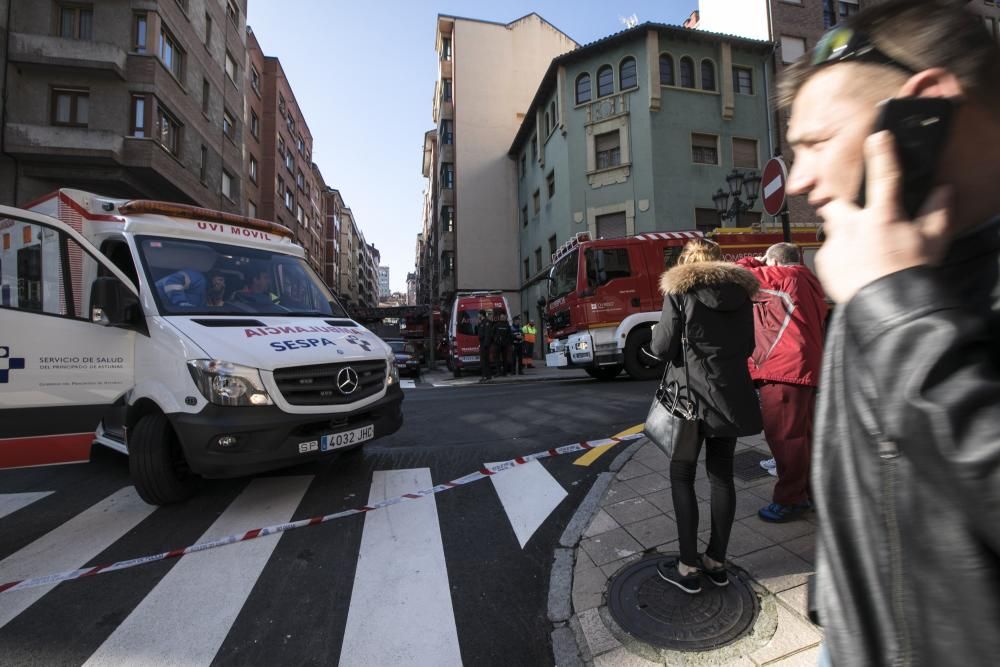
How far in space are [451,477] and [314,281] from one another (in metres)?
2.54

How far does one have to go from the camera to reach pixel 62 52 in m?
15.9

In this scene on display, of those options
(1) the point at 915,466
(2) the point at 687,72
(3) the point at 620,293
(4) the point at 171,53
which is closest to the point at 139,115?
(4) the point at 171,53

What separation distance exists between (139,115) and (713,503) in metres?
21.1

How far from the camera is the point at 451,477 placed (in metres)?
4.55

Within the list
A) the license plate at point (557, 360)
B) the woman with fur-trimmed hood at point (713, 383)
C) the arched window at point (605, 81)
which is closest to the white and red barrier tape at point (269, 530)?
the woman with fur-trimmed hood at point (713, 383)

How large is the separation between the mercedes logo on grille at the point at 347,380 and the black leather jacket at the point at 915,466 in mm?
3692

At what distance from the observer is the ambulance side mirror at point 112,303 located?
146 inches

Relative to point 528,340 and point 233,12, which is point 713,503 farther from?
point 233,12

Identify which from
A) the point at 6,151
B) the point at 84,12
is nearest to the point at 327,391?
the point at 6,151

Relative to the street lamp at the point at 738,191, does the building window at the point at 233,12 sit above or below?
above

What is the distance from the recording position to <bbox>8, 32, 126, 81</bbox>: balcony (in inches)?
616

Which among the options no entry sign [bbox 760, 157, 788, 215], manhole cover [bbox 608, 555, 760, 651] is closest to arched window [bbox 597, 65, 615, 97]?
no entry sign [bbox 760, 157, 788, 215]

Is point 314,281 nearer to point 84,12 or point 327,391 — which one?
point 327,391

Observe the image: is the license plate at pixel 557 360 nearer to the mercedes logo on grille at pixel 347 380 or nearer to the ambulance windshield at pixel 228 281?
the ambulance windshield at pixel 228 281
